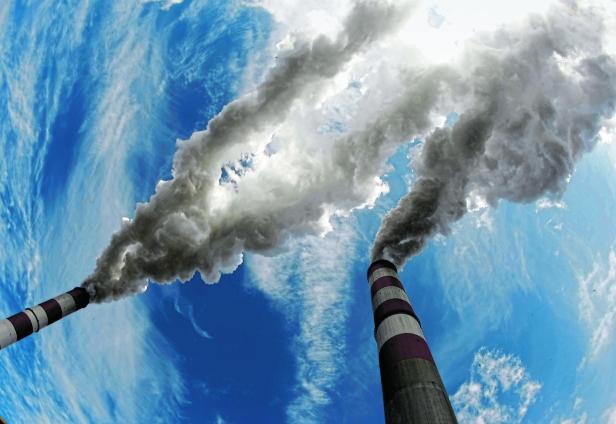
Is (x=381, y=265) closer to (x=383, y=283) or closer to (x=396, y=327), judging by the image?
(x=383, y=283)

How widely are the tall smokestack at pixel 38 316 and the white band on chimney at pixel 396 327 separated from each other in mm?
19222

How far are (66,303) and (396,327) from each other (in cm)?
2180

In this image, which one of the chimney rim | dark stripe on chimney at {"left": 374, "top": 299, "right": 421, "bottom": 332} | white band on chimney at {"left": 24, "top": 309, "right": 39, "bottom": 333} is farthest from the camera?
white band on chimney at {"left": 24, "top": 309, "right": 39, "bottom": 333}

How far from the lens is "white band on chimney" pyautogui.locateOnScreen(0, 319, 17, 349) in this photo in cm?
2128

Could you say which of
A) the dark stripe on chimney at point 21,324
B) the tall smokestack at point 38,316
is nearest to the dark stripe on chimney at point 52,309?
the tall smokestack at point 38,316

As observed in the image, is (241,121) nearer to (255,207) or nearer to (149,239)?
(255,207)

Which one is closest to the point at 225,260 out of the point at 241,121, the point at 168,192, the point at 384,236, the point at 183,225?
the point at 183,225

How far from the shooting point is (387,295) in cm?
1491

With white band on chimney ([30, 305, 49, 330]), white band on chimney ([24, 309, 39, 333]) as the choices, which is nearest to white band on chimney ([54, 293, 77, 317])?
white band on chimney ([30, 305, 49, 330])

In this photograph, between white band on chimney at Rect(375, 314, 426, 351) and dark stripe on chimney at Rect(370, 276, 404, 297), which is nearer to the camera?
white band on chimney at Rect(375, 314, 426, 351)

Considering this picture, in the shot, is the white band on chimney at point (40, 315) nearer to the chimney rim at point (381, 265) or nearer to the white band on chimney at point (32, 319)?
the white band on chimney at point (32, 319)

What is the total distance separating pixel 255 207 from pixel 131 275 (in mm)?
9396

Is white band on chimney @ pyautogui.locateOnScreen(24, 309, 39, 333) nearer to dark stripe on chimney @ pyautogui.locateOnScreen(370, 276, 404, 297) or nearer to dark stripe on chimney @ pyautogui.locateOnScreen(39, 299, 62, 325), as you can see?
dark stripe on chimney @ pyautogui.locateOnScreen(39, 299, 62, 325)

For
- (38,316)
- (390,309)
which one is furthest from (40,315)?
(390,309)
